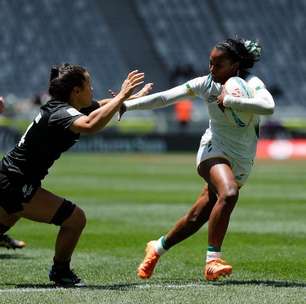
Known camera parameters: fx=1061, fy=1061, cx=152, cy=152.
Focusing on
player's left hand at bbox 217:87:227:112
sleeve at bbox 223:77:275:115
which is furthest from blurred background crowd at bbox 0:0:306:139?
sleeve at bbox 223:77:275:115

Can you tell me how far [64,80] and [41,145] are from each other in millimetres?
560

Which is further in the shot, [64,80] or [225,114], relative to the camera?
[225,114]

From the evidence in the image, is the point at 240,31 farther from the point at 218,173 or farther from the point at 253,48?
the point at 218,173

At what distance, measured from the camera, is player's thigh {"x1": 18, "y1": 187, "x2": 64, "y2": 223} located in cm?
852

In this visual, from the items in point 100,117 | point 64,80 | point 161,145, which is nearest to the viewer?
point 100,117

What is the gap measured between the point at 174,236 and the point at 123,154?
95.8 feet

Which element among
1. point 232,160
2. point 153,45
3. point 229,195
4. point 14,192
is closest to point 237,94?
point 232,160

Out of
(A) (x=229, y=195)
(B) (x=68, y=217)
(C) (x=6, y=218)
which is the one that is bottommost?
(A) (x=229, y=195)

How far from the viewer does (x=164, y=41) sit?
155ft

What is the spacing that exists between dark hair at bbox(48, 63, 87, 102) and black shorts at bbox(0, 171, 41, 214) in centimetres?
75

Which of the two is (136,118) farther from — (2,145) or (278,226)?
(278,226)

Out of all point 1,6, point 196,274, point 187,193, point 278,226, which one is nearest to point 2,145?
point 1,6

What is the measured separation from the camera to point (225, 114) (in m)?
8.94

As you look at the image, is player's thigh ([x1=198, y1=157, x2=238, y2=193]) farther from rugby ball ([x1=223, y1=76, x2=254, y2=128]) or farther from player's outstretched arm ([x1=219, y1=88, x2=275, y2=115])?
player's outstretched arm ([x1=219, y1=88, x2=275, y2=115])
